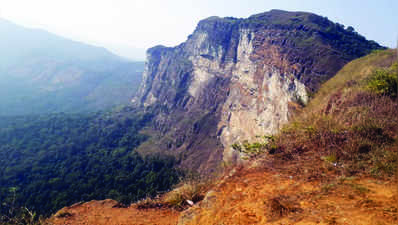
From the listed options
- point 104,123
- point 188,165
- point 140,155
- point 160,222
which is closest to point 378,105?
point 160,222

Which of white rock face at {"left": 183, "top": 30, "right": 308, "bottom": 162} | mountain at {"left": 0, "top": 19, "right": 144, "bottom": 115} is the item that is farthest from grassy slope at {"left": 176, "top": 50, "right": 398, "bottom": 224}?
mountain at {"left": 0, "top": 19, "right": 144, "bottom": 115}

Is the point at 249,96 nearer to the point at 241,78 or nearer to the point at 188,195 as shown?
the point at 241,78

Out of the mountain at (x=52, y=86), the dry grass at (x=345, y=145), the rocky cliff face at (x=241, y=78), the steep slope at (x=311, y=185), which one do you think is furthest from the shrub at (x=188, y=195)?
the mountain at (x=52, y=86)

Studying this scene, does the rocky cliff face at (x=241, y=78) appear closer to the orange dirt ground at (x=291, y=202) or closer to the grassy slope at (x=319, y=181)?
the grassy slope at (x=319, y=181)

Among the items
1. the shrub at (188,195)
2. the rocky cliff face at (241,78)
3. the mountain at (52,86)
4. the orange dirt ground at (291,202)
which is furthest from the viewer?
the mountain at (52,86)

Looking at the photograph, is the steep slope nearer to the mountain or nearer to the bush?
the bush
